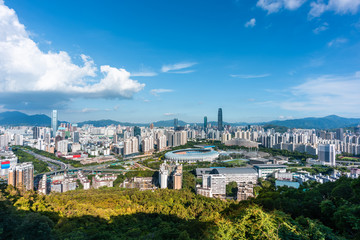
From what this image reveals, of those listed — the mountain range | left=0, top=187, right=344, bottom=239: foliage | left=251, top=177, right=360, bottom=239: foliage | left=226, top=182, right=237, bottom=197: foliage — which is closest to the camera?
left=0, top=187, right=344, bottom=239: foliage

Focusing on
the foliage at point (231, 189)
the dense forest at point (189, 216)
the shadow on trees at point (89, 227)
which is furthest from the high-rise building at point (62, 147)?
the shadow on trees at point (89, 227)

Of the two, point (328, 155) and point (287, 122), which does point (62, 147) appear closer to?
point (328, 155)

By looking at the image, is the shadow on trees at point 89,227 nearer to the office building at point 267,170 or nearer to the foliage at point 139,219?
the foliage at point 139,219

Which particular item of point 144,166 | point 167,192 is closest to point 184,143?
point 144,166

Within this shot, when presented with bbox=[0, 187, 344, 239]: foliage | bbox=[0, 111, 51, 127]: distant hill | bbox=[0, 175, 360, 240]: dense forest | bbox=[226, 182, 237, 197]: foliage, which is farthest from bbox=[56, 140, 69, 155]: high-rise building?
bbox=[0, 111, 51, 127]: distant hill

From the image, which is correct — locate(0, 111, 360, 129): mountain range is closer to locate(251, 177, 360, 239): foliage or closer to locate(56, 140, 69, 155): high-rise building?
locate(56, 140, 69, 155): high-rise building

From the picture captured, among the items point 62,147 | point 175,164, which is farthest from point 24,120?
point 175,164
